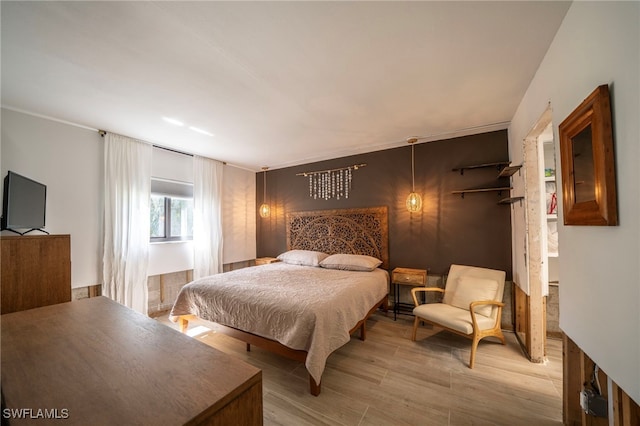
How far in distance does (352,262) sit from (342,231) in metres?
0.79

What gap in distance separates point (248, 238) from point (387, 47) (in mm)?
4462

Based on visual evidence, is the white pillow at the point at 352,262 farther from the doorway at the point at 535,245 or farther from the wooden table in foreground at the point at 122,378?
the wooden table in foreground at the point at 122,378

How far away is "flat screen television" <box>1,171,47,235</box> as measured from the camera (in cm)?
196

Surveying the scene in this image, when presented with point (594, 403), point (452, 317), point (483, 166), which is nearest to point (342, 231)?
point (452, 317)

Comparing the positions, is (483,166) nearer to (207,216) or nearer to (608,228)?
(608,228)

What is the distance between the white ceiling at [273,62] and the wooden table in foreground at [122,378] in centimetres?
182

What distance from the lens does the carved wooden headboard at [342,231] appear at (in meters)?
3.86

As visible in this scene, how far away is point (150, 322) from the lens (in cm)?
130

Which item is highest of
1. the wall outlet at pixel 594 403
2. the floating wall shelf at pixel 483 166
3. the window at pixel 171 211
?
the floating wall shelf at pixel 483 166

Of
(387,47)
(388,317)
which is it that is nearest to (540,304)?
(388,317)

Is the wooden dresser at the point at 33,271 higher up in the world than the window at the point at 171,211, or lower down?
lower down

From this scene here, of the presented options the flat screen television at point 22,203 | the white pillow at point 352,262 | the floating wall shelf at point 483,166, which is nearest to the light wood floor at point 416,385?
the white pillow at point 352,262

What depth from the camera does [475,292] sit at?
2754mm

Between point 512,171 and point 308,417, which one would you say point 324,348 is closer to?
point 308,417
